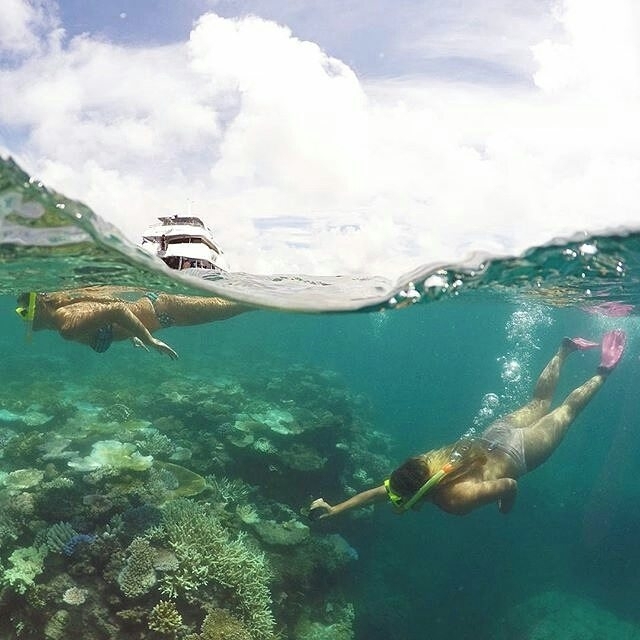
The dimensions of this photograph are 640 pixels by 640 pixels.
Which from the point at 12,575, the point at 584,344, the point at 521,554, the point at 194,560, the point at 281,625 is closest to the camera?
the point at 12,575

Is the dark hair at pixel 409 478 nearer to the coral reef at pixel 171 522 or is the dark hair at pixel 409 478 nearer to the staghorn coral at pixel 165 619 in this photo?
the coral reef at pixel 171 522

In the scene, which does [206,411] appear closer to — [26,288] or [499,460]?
[26,288]

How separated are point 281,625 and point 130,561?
3.20m

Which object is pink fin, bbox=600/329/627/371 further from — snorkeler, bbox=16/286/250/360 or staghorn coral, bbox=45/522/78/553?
staghorn coral, bbox=45/522/78/553

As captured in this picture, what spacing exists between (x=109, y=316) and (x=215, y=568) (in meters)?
4.70

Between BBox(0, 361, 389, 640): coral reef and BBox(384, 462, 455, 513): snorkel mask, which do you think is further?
BBox(384, 462, 455, 513): snorkel mask

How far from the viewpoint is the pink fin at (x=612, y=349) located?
45.9ft

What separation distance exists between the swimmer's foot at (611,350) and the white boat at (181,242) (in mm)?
11892

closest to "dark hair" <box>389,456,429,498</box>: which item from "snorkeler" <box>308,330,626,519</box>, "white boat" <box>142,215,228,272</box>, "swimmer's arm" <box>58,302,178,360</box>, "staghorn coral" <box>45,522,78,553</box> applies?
"snorkeler" <box>308,330,626,519</box>

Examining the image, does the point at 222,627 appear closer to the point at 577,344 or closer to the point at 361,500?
the point at 361,500

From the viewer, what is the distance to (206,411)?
1515 centimetres

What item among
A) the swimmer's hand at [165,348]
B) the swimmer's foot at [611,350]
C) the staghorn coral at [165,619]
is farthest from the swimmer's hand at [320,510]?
the swimmer's foot at [611,350]

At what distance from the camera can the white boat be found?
10578 millimetres

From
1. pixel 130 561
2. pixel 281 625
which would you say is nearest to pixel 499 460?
pixel 281 625
